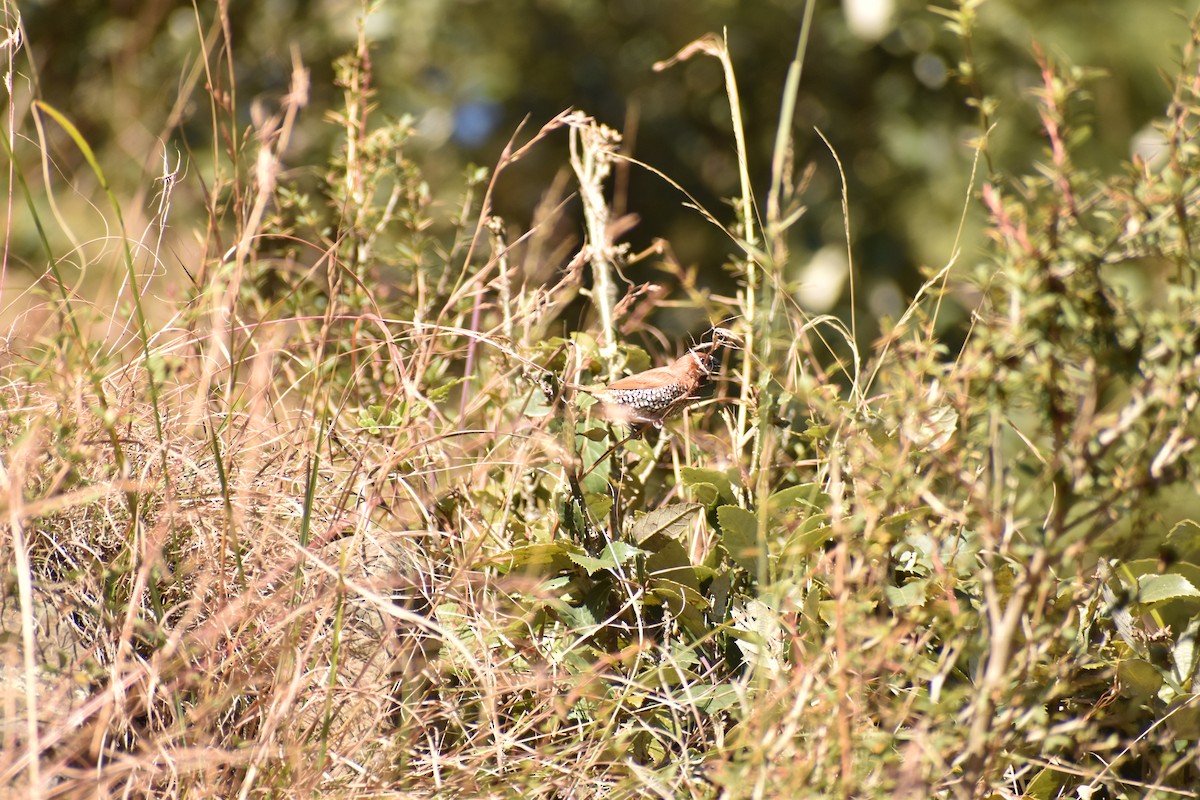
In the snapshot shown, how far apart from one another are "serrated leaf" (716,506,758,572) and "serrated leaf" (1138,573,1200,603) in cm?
51

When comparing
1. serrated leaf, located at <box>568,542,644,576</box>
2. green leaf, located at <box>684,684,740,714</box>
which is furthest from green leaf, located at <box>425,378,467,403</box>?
green leaf, located at <box>684,684,740,714</box>

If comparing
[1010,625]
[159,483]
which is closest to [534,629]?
[159,483]

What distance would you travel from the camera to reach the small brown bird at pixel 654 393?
1.96m

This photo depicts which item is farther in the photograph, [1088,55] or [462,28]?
[462,28]

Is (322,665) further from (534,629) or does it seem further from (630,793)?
(630,793)

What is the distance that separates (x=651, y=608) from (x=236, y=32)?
5.20m

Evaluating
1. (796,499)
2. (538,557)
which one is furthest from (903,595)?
(538,557)

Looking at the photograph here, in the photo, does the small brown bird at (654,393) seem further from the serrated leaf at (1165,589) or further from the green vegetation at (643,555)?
the serrated leaf at (1165,589)

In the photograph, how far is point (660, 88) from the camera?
6762 millimetres

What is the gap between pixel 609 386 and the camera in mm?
2012

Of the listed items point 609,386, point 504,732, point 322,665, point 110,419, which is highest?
point 110,419

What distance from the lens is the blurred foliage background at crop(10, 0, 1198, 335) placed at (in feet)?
18.7

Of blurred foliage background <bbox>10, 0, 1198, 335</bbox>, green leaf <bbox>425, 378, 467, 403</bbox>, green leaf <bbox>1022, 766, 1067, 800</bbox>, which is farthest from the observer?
blurred foliage background <bbox>10, 0, 1198, 335</bbox>

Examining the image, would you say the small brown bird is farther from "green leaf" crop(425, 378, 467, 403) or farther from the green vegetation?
"green leaf" crop(425, 378, 467, 403)
